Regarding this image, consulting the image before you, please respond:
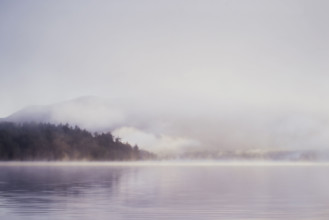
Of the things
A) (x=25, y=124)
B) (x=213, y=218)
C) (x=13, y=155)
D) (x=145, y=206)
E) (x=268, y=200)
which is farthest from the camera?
(x=25, y=124)

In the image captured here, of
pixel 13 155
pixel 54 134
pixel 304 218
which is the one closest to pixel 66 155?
pixel 54 134

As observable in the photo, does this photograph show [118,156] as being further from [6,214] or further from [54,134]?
[6,214]

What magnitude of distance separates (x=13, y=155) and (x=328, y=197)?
112 m

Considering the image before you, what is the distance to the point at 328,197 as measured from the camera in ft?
72.0

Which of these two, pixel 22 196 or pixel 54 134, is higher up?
pixel 54 134

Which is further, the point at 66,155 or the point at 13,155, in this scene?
the point at 66,155

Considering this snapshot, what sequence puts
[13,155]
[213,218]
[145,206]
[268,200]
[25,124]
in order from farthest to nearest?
1. [25,124]
2. [13,155]
3. [268,200]
4. [145,206]
5. [213,218]

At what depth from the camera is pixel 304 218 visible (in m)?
15.0

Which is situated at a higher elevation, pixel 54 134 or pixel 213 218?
pixel 54 134

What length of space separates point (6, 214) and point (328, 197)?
14605mm

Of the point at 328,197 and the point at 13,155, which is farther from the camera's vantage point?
the point at 13,155

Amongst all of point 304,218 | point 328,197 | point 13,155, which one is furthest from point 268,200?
point 13,155

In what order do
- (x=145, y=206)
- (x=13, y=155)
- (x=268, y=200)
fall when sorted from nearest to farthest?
(x=145, y=206) < (x=268, y=200) < (x=13, y=155)

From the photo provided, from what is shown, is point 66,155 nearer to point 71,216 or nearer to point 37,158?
point 37,158
